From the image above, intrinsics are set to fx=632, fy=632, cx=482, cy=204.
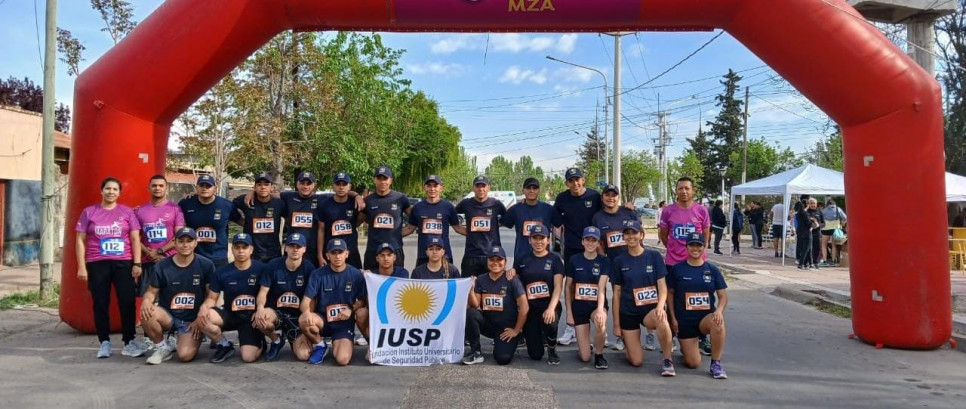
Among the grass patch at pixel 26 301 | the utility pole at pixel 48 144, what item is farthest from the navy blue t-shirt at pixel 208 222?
the utility pole at pixel 48 144

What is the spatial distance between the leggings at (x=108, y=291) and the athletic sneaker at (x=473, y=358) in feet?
10.6

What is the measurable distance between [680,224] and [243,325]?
4412mm

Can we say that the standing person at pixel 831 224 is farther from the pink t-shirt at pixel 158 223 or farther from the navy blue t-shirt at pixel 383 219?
the pink t-shirt at pixel 158 223

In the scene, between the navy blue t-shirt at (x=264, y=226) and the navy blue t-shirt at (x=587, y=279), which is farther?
the navy blue t-shirt at (x=264, y=226)

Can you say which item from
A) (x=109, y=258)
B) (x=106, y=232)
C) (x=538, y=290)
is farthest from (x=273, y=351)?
(x=538, y=290)

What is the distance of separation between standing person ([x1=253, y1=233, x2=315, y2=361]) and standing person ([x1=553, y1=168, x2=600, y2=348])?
8.79 ft

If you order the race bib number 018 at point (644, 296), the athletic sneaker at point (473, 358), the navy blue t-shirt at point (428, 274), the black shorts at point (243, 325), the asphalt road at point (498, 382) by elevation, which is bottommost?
the asphalt road at point (498, 382)

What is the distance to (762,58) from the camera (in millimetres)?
6645

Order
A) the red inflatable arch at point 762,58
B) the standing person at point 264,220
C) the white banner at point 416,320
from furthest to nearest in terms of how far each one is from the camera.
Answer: the standing person at point 264,220 → the red inflatable arch at point 762,58 → the white banner at point 416,320

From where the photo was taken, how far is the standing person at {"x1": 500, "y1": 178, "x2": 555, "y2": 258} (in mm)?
6617

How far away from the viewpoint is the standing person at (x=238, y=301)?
577 centimetres

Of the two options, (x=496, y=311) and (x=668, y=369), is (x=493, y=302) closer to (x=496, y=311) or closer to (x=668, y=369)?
(x=496, y=311)

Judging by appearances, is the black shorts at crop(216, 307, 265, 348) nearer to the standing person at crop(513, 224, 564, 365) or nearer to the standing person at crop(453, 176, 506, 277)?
the standing person at crop(453, 176, 506, 277)

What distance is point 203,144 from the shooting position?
14383 millimetres
